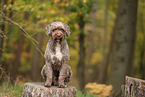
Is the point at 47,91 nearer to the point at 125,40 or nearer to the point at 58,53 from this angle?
the point at 58,53

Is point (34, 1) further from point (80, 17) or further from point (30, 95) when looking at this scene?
point (30, 95)

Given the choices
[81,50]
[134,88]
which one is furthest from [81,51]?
[134,88]

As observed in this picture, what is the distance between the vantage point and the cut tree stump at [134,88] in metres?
4.32

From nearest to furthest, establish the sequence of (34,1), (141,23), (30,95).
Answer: (30,95) → (34,1) → (141,23)

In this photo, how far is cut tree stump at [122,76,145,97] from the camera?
14.2ft

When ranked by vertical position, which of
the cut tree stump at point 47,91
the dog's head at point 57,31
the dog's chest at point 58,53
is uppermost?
the dog's head at point 57,31

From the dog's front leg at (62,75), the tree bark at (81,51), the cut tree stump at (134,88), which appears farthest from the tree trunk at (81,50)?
the dog's front leg at (62,75)

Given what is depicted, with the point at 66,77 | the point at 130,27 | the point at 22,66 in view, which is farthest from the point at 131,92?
the point at 22,66

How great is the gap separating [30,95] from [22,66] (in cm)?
1712

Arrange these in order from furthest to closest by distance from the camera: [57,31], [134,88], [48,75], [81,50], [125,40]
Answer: [81,50] → [125,40] → [134,88] → [48,75] → [57,31]

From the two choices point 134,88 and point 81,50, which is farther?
point 81,50

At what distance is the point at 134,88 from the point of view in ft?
14.7

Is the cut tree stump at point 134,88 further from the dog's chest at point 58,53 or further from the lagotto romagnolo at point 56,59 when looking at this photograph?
the dog's chest at point 58,53

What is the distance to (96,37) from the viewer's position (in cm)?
2275
